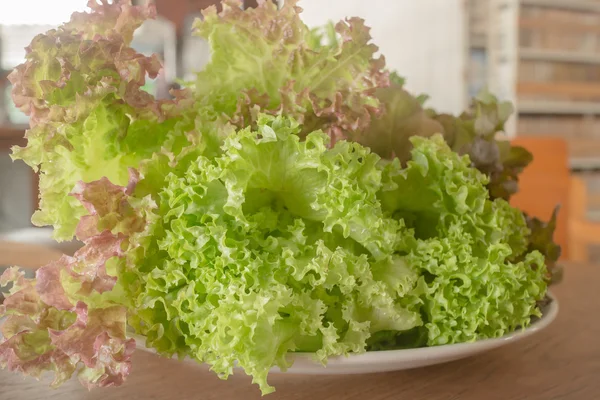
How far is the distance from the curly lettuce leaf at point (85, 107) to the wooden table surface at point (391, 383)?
174mm

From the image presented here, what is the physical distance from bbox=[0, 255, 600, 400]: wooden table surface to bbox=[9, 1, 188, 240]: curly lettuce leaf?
174 millimetres

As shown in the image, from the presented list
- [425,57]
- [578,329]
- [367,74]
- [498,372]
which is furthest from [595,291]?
[425,57]

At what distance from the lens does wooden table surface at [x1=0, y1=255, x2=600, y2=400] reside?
24.1 inches

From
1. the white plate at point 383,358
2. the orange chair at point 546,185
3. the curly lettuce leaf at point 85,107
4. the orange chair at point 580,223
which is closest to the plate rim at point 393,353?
the white plate at point 383,358

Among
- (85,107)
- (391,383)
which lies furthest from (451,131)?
(85,107)

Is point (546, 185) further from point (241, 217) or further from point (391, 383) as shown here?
point (241, 217)

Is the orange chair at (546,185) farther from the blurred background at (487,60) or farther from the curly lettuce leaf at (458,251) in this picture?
the blurred background at (487,60)

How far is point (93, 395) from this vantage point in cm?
61

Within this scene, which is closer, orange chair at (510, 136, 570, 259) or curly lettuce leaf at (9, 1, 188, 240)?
curly lettuce leaf at (9, 1, 188, 240)

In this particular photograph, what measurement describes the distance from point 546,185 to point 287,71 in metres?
1.61

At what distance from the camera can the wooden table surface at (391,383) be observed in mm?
612

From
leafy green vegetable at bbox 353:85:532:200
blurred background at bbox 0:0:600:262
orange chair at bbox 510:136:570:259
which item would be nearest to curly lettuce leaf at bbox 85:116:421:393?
leafy green vegetable at bbox 353:85:532:200

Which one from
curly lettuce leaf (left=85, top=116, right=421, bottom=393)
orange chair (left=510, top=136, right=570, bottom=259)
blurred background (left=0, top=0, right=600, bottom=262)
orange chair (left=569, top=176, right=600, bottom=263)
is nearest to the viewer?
curly lettuce leaf (left=85, top=116, right=421, bottom=393)

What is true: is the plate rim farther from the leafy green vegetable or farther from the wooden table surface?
the leafy green vegetable
